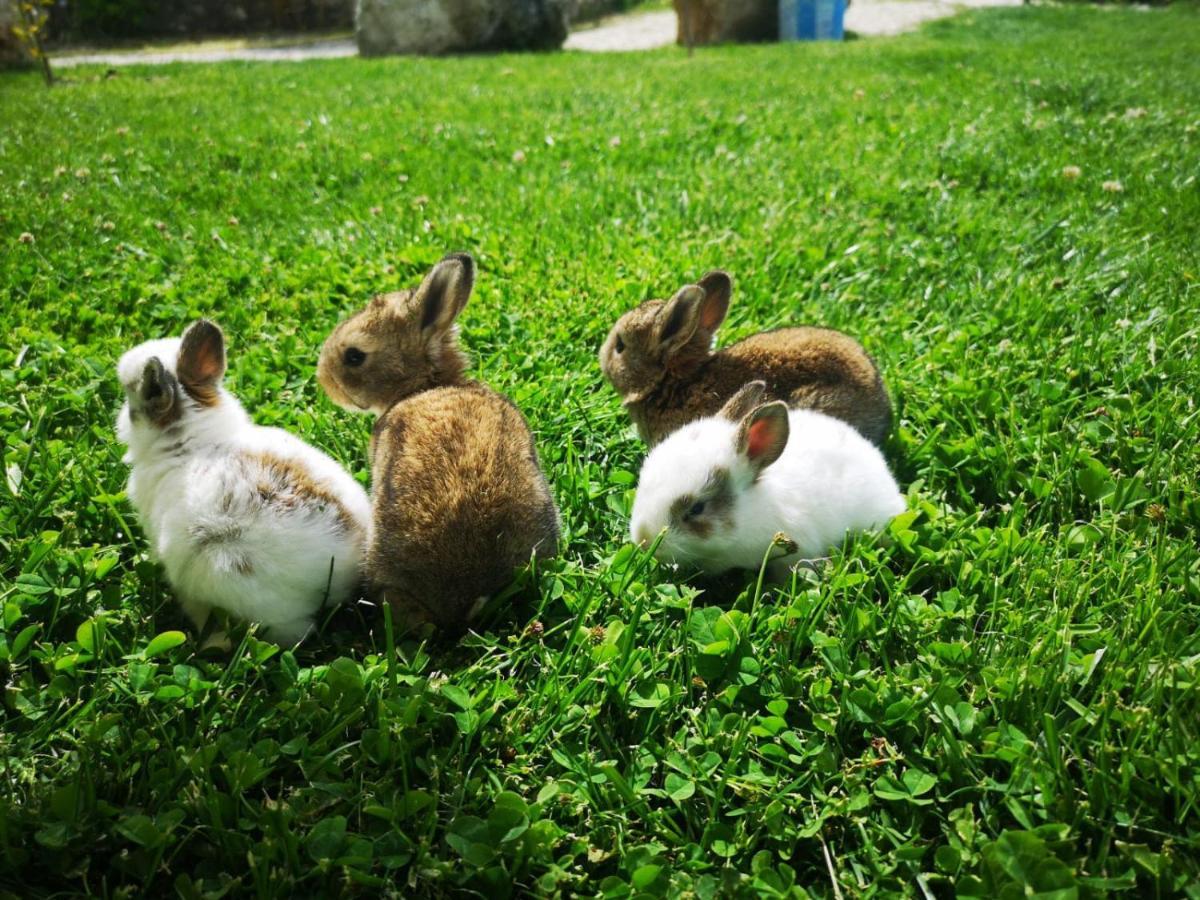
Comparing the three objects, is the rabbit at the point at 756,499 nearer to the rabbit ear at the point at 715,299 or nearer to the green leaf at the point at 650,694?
the green leaf at the point at 650,694

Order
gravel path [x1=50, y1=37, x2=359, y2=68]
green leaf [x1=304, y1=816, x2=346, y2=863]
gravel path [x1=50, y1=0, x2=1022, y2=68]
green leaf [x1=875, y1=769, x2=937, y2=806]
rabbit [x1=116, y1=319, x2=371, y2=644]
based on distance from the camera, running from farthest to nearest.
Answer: gravel path [x1=50, y1=0, x2=1022, y2=68], gravel path [x1=50, y1=37, x2=359, y2=68], rabbit [x1=116, y1=319, x2=371, y2=644], green leaf [x1=875, y1=769, x2=937, y2=806], green leaf [x1=304, y1=816, x2=346, y2=863]

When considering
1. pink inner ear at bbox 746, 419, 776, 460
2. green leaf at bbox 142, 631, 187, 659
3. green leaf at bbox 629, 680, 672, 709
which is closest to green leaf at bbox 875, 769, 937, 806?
green leaf at bbox 629, 680, 672, 709

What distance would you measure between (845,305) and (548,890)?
3.31 meters

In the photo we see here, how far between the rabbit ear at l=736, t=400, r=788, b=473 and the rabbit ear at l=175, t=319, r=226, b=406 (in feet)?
5.49

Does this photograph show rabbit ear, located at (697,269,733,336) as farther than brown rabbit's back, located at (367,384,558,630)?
Yes

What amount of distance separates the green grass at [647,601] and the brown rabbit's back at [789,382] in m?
0.22

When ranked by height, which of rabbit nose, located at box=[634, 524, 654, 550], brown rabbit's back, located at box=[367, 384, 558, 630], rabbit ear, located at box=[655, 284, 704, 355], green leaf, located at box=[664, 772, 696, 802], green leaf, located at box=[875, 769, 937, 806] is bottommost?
green leaf, located at box=[875, 769, 937, 806]

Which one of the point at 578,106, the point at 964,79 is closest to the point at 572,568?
the point at 578,106

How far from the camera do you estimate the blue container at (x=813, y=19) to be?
56.0ft

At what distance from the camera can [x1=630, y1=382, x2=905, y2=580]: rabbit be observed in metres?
2.75

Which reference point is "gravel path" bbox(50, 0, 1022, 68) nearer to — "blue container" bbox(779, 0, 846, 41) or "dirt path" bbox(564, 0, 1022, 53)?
"dirt path" bbox(564, 0, 1022, 53)

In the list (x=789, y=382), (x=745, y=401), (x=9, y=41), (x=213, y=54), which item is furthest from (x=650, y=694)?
(x=213, y=54)

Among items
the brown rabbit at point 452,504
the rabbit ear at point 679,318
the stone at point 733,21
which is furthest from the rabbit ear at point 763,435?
the stone at point 733,21

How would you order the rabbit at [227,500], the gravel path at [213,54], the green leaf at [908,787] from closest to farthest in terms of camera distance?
1. the green leaf at [908,787]
2. the rabbit at [227,500]
3. the gravel path at [213,54]
